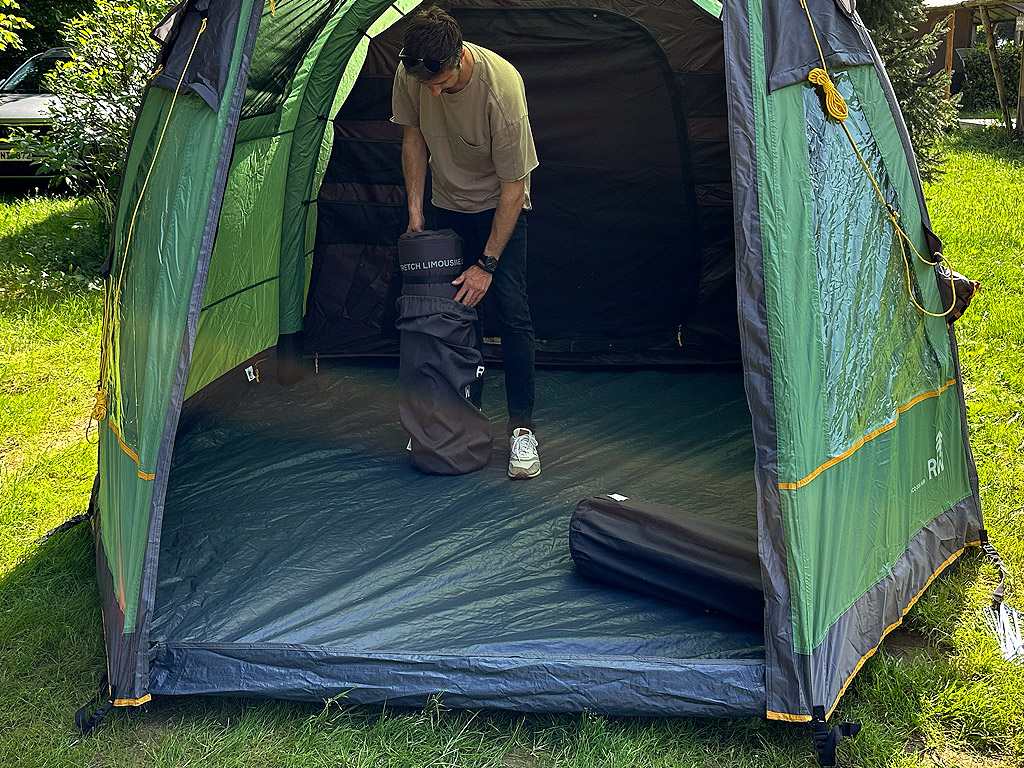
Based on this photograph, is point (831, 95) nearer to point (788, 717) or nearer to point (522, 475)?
point (788, 717)

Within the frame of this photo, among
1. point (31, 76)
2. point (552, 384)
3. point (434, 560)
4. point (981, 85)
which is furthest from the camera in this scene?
point (981, 85)

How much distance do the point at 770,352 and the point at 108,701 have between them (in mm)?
1765

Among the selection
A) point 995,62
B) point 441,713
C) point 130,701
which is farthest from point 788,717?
point 995,62

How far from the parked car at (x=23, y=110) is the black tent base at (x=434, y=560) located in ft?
16.2

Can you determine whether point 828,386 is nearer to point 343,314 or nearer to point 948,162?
point 343,314

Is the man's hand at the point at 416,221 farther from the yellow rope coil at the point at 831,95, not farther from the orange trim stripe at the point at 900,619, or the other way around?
the orange trim stripe at the point at 900,619

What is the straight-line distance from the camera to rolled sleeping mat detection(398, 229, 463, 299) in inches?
133

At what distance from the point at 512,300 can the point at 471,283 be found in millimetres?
161

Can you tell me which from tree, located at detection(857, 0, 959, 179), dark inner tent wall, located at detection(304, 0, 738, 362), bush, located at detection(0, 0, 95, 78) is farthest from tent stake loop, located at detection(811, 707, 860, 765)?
bush, located at detection(0, 0, 95, 78)

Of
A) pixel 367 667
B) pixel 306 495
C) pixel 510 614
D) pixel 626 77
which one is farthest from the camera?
pixel 626 77

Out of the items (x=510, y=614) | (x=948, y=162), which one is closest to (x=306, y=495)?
(x=510, y=614)

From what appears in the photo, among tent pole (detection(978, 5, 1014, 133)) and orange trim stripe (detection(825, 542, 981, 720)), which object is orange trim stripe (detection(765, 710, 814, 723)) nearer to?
orange trim stripe (detection(825, 542, 981, 720))

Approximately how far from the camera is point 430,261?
3.39 meters

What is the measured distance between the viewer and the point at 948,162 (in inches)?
384
